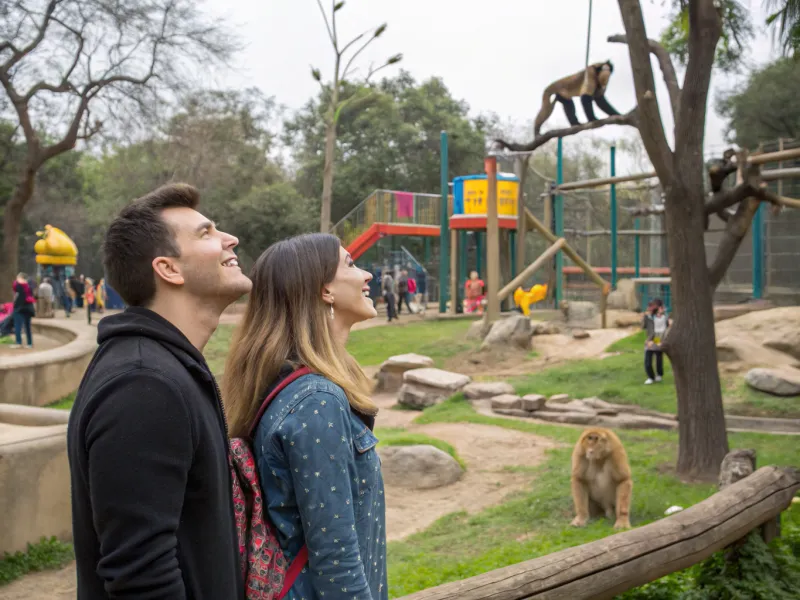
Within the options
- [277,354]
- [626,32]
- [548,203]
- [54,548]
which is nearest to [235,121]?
[548,203]

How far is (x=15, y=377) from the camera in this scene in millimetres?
11086

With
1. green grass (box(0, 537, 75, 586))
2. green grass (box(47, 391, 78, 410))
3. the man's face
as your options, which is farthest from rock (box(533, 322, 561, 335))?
the man's face

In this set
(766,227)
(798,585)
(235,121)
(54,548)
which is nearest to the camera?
(798,585)

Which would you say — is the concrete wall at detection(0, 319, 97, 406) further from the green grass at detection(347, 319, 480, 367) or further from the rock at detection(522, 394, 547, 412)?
the green grass at detection(347, 319, 480, 367)

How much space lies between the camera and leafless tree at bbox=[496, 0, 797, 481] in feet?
26.3

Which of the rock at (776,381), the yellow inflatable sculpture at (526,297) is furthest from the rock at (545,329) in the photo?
the rock at (776,381)

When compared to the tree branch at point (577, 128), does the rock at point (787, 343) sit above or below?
below

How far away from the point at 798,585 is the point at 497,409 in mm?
8097

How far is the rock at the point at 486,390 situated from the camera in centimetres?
1322

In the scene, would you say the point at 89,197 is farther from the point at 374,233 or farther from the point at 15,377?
the point at 15,377

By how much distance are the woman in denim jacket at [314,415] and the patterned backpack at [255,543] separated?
18 mm

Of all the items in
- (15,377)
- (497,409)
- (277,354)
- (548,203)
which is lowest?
(497,409)

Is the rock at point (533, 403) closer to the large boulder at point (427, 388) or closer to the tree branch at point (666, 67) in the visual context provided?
the large boulder at point (427, 388)

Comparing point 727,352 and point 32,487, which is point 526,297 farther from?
point 32,487
